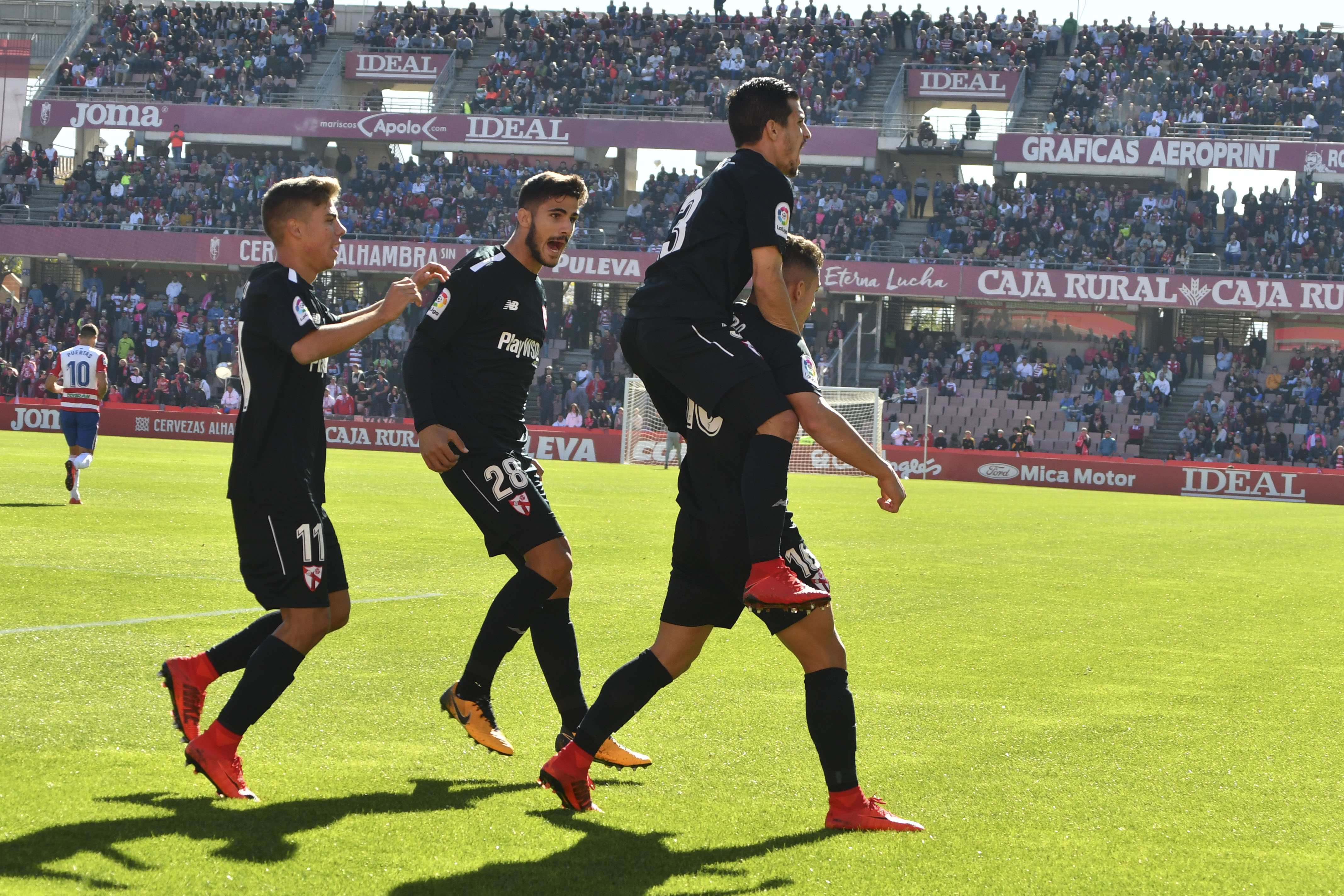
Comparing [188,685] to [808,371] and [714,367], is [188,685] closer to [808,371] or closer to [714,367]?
[714,367]

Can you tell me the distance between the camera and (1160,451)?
3778 cm

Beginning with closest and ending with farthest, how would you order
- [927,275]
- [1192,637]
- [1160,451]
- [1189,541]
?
1. [1192,637]
2. [1189,541]
3. [1160,451]
4. [927,275]

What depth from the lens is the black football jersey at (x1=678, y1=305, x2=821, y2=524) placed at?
443cm

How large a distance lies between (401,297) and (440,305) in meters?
0.72

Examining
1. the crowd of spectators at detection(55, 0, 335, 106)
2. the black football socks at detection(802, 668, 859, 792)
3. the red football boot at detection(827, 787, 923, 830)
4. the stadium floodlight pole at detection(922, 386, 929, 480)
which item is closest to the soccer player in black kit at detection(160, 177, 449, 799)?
the black football socks at detection(802, 668, 859, 792)

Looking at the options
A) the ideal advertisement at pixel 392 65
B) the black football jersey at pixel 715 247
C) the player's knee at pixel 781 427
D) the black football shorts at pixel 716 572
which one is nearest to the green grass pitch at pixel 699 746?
the black football shorts at pixel 716 572

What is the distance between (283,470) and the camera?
4578 mm

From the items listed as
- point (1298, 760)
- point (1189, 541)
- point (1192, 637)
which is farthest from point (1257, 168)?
point (1298, 760)

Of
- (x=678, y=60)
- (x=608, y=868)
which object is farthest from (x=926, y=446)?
(x=608, y=868)

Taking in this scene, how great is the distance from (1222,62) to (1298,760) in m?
44.0

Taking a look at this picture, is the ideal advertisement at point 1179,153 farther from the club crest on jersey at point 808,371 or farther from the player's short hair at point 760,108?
the club crest on jersey at point 808,371

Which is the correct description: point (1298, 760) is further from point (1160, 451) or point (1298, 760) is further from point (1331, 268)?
point (1331, 268)

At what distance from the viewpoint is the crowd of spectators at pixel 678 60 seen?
154 feet

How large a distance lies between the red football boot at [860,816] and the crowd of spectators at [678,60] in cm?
4288
